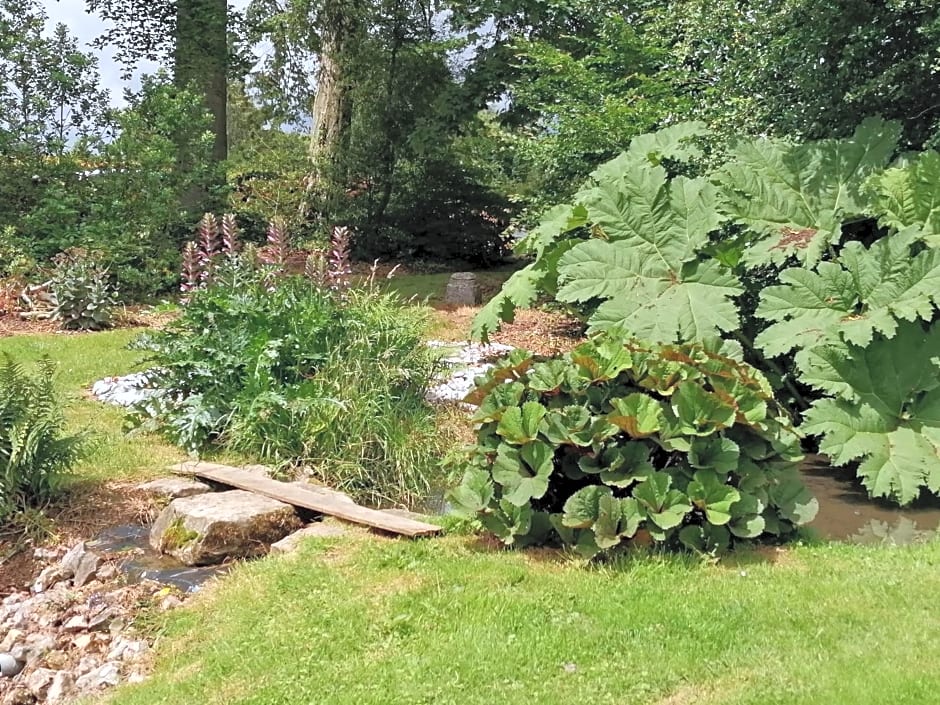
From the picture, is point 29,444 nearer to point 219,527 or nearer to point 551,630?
point 219,527

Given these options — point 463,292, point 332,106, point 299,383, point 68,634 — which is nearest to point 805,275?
point 299,383

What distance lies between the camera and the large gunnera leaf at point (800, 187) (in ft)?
18.8

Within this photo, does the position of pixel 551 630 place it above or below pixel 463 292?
below

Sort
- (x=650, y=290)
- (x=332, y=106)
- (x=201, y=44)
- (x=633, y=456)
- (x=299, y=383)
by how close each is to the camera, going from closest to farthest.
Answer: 1. (x=633, y=456)
2. (x=650, y=290)
3. (x=299, y=383)
4. (x=201, y=44)
5. (x=332, y=106)

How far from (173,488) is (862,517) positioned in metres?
3.79

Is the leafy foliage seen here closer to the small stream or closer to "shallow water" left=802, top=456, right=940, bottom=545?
the small stream

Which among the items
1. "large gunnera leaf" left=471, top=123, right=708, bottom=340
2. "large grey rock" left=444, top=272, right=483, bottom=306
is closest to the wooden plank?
"large gunnera leaf" left=471, top=123, right=708, bottom=340

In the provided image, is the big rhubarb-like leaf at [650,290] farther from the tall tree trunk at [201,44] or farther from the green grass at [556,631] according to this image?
the tall tree trunk at [201,44]

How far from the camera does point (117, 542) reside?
15.5ft

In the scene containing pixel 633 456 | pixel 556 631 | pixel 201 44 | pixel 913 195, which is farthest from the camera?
pixel 201 44

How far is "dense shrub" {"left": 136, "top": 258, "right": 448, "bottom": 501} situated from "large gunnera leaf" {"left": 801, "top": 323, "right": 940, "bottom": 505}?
94.2 inches

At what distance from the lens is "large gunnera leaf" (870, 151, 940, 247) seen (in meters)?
5.43

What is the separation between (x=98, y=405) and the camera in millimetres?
6918

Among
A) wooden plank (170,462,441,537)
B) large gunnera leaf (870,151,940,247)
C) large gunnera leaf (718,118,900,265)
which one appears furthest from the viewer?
large gunnera leaf (718,118,900,265)
